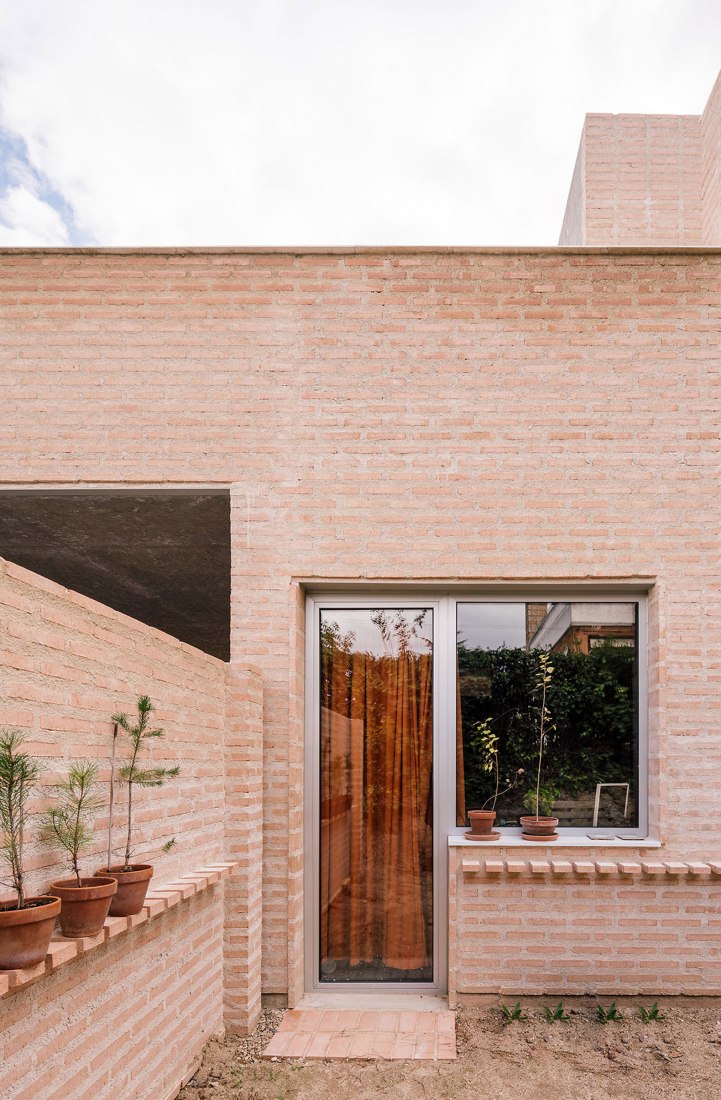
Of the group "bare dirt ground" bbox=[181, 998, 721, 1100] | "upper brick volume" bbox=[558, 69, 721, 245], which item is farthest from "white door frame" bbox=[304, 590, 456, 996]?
"upper brick volume" bbox=[558, 69, 721, 245]

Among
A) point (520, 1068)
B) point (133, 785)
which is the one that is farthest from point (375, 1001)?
point (133, 785)

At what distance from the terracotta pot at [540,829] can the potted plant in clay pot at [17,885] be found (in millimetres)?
3413

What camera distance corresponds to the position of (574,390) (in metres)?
5.25

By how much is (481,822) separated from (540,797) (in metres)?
0.43

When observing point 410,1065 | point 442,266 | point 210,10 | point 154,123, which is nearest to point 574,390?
point 442,266

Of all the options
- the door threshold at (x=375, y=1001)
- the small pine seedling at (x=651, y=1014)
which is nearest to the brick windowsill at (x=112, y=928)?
the door threshold at (x=375, y=1001)

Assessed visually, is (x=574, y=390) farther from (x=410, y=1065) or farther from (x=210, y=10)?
(x=210, y=10)

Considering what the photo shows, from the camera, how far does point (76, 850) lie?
2590mm

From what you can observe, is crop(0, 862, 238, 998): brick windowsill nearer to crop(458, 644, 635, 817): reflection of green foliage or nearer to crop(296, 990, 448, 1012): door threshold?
crop(296, 990, 448, 1012): door threshold

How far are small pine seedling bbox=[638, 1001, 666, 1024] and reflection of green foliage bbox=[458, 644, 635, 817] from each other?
1227mm

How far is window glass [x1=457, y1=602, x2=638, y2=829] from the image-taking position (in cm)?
530

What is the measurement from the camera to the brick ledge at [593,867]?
493cm

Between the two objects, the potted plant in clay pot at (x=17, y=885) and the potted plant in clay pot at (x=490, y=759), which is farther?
the potted plant in clay pot at (x=490, y=759)

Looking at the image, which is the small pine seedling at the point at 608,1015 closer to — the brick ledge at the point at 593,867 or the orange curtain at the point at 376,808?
the brick ledge at the point at 593,867
